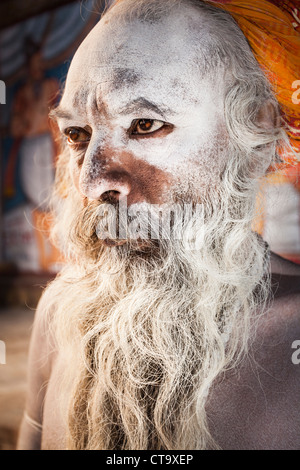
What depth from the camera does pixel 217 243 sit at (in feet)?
3.13

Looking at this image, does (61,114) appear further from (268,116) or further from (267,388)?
(267,388)

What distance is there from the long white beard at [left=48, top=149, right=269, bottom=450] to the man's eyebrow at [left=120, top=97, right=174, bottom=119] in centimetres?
19

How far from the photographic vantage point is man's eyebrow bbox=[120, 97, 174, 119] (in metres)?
0.89

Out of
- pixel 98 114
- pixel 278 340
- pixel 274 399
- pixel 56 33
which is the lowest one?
pixel 274 399

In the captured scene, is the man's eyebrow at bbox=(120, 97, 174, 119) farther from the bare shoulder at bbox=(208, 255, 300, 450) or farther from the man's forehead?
the bare shoulder at bbox=(208, 255, 300, 450)

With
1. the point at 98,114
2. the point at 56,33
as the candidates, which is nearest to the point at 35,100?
the point at 56,33

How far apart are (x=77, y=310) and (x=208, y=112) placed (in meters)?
0.54

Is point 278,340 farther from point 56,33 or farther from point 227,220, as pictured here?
point 56,33

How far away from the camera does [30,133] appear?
4.38 ft

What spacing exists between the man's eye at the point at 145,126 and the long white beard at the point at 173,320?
0.60 ft

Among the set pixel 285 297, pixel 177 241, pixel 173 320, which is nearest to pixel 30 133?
pixel 177 241

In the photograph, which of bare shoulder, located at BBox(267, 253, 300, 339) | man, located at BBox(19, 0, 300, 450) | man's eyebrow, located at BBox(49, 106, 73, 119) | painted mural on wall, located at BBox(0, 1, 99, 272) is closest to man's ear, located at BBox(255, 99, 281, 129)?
man, located at BBox(19, 0, 300, 450)

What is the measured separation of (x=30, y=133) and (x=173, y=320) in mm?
775

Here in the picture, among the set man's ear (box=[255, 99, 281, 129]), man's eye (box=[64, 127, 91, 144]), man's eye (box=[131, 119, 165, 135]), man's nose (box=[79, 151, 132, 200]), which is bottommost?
man's nose (box=[79, 151, 132, 200])
